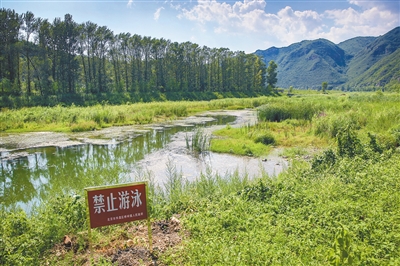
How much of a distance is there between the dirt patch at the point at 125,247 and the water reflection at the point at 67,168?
1801 millimetres

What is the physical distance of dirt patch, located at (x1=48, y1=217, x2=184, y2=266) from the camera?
3541 mm

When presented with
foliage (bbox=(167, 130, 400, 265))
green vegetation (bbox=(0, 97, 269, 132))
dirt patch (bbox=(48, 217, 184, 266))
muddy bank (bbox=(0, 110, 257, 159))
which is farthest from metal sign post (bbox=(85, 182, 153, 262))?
green vegetation (bbox=(0, 97, 269, 132))

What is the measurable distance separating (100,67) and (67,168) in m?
36.9

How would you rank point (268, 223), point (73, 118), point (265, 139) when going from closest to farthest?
point (268, 223) < point (265, 139) < point (73, 118)

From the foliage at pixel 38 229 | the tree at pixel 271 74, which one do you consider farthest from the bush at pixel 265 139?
the tree at pixel 271 74

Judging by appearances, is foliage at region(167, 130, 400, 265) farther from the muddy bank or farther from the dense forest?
the dense forest

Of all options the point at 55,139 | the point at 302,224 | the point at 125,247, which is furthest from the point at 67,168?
the point at 302,224

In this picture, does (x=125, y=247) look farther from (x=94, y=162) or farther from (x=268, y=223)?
(x=94, y=162)

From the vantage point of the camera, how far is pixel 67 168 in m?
9.75

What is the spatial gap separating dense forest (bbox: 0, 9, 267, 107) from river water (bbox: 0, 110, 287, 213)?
1743 cm

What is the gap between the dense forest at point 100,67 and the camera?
105 ft

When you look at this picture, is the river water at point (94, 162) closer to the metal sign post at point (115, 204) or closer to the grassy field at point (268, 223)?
the grassy field at point (268, 223)

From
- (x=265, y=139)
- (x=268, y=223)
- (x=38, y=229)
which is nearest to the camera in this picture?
(x=38, y=229)

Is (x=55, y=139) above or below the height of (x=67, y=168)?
above
